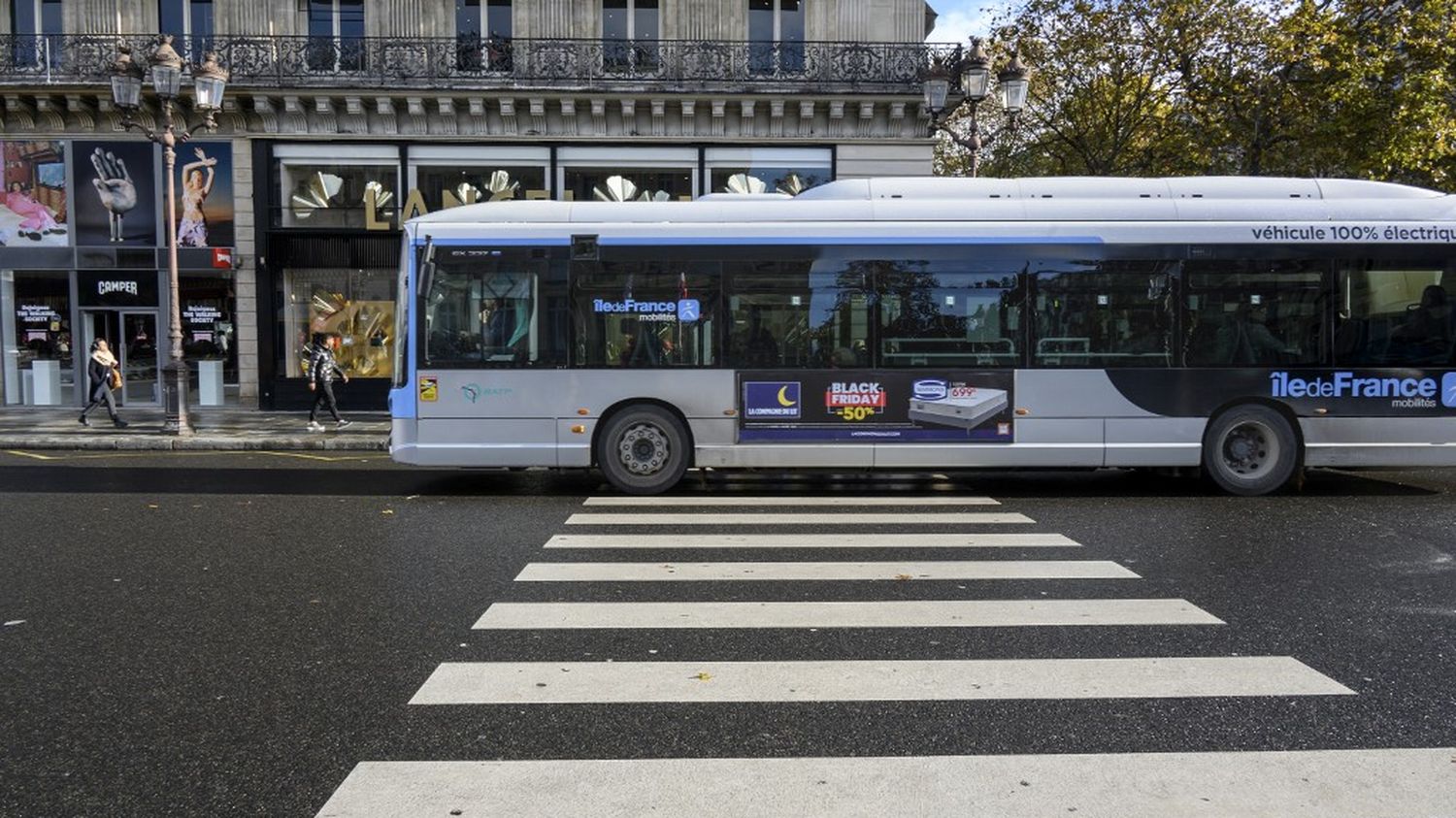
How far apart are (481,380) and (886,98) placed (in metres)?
13.1

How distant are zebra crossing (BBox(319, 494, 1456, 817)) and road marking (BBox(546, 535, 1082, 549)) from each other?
123 mm

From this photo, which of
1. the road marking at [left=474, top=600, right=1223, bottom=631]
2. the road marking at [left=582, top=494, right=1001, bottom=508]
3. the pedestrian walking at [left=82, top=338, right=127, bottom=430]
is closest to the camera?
the road marking at [left=474, top=600, right=1223, bottom=631]

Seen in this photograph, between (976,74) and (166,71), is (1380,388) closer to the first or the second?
(976,74)

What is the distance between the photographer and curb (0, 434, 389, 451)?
15195 mm

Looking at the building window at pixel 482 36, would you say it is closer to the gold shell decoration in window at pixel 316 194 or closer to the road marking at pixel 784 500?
the gold shell decoration in window at pixel 316 194

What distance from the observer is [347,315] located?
20.8 meters

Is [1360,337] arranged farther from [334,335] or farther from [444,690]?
[334,335]

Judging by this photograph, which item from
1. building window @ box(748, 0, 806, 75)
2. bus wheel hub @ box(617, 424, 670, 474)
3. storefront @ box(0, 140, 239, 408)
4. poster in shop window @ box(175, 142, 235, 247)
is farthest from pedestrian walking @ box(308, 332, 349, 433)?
building window @ box(748, 0, 806, 75)

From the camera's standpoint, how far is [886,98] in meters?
20.5

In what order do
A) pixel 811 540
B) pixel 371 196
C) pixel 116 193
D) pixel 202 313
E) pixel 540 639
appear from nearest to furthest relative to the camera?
pixel 540 639 < pixel 811 540 < pixel 371 196 < pixel 116 193 < pixel 202 313

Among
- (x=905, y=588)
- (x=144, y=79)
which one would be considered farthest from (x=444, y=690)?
(x=144, y=79)

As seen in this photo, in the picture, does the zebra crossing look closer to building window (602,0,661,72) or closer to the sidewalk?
the sidewalk

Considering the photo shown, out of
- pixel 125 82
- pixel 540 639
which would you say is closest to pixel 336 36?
pixel 125 82

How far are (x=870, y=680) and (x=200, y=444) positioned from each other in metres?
13.6
